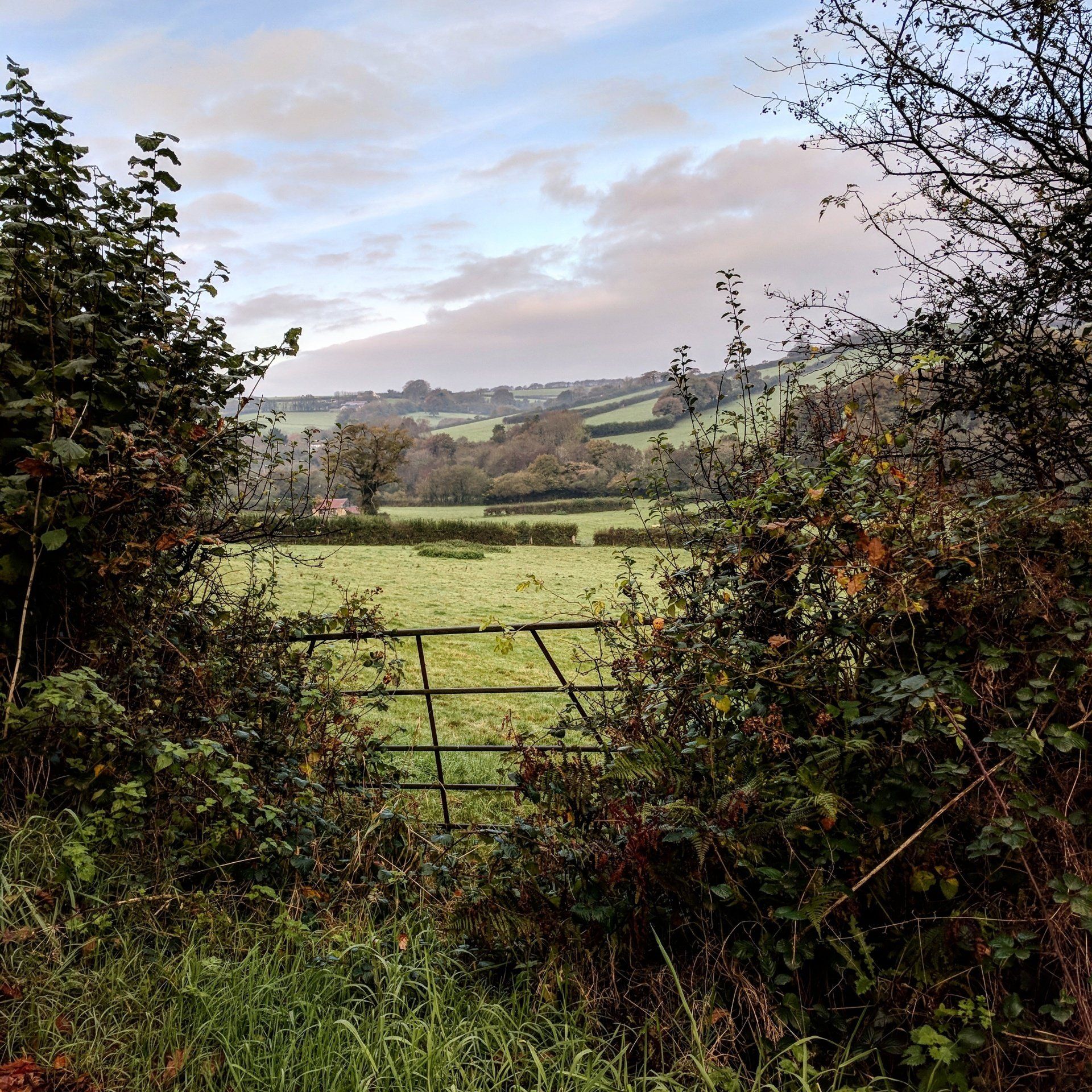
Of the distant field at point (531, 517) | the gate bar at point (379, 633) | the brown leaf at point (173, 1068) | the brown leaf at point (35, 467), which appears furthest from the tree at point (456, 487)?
the brown leaf at point (173, 1068)

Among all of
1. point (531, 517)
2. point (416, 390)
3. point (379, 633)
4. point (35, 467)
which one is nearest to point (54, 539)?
point (35, 467)

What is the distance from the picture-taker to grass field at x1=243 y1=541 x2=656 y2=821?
741cm

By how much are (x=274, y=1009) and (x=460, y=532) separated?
39.4 m

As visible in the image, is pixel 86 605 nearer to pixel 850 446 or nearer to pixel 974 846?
pixel 850 446

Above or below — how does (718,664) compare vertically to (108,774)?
above

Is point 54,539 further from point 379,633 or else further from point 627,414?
point 627,414

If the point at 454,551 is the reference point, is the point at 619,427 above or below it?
above

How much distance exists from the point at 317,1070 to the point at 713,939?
1.54 m

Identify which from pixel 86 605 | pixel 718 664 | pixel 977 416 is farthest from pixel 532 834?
pixel 977 416

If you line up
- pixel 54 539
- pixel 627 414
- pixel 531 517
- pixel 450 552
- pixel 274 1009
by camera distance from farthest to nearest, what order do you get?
1. pixel 627 414
2. pixel 531 517
3. pixel 450 552
4. pixel 54 539
5. pixel 274 1009

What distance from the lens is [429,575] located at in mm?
28188

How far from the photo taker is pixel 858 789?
9.16 feet

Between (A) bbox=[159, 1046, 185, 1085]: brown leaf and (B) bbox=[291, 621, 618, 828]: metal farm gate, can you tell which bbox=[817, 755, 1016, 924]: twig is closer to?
(B) bbox=[291, 621, 618, 828]: metal farm gate

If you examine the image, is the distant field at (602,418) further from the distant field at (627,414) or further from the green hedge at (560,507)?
the green hedge at (560,507)
